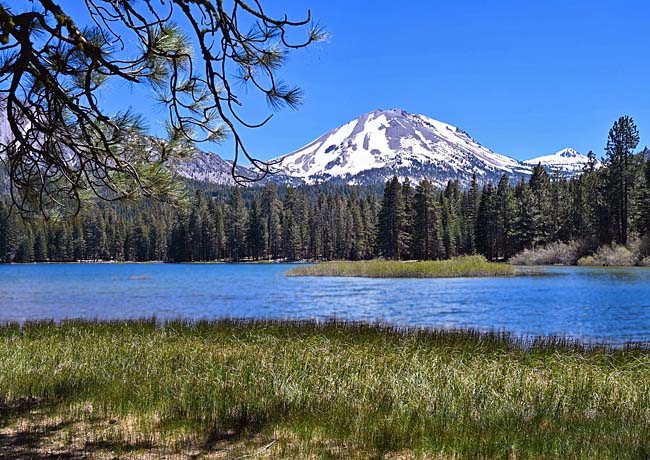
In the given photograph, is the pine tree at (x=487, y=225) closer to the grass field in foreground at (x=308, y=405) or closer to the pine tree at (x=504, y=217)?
the pine tree at (x=504, y=217)

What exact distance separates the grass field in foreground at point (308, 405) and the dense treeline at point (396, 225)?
226cm

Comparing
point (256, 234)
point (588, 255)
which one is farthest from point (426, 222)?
point (256, 234)

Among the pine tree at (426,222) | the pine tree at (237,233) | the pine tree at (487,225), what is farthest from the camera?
the pine tree at (237,233)

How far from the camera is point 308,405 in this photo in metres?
6.39

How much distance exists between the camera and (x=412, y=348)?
11312 millimetres

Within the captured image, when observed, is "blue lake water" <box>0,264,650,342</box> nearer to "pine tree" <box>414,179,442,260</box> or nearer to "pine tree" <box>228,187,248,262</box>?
"pine tree" <box>414,179,442,260</box>

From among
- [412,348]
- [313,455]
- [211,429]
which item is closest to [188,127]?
[211,429]

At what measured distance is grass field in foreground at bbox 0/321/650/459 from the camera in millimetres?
5105

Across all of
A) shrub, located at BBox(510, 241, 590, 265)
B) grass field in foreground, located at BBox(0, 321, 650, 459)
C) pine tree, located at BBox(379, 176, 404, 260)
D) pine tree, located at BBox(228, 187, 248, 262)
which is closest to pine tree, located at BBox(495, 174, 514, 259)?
shrub, located at BBox(510, 241, 590, 265)

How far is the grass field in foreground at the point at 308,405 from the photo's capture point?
511 cm

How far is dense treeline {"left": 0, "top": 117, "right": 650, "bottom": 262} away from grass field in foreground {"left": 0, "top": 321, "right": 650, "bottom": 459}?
2.26m

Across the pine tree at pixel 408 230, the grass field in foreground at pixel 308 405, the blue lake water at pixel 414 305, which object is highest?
the pine tree at pixel 408 230

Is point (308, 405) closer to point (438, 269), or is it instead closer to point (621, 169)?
point (438, 269)

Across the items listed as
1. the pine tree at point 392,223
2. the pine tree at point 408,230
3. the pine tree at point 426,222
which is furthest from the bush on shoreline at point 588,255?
the pine tree at point 392,223
